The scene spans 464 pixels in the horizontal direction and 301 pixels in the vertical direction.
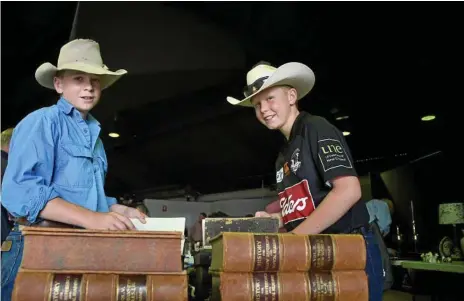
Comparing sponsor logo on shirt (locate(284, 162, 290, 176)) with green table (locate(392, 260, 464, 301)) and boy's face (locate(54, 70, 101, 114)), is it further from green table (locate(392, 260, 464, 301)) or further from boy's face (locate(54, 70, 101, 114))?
green table (locate(392, 260, 464, 301))

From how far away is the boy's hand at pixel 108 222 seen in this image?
0.84 meters

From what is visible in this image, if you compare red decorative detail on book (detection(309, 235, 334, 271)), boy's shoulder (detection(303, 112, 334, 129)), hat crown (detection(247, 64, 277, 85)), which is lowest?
red decorative detail on book (detection(309, 235, 334, 271))

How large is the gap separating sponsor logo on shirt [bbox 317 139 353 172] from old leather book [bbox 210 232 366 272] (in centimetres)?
25

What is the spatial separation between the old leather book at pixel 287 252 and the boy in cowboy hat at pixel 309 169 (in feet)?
0.50

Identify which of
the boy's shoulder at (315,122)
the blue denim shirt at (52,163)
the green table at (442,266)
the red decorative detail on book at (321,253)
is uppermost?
the boy's shoulder at (315,122)

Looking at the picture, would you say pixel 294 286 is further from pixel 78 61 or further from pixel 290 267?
pixel 78 61

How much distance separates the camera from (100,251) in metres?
0.76

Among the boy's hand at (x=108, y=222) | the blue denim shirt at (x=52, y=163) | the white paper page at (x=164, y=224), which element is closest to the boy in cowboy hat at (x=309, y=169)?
the white paper page at (x=164, y=224)

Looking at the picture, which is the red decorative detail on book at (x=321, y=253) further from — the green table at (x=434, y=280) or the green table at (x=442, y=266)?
the green table at (x=434, y=280)

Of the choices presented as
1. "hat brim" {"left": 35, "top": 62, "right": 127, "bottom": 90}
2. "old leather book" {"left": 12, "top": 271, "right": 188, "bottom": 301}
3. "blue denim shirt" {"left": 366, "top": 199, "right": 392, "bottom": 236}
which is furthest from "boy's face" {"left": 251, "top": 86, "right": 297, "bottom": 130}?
"blue denim shirt" {"left": 366, "top": 199, "right": 392, "bottom": 236}

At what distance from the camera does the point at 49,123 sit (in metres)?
0.99

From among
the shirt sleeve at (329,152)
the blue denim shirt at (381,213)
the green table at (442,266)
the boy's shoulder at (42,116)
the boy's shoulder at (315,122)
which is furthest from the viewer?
the blue denim shirt at (381,213)

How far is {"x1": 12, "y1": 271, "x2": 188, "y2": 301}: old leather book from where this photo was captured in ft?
2.35

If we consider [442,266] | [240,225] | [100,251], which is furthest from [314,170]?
[442,266]
